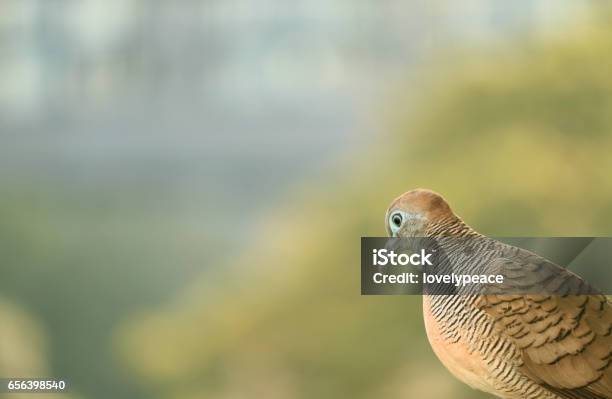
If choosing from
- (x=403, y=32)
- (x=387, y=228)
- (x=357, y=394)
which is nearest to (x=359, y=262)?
(x=387, y=228)

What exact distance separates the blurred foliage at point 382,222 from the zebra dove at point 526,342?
0.16m

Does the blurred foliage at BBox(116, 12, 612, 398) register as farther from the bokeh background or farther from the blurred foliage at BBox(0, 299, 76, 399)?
the blurred foliage at BBox(0, 299, 76, 399)

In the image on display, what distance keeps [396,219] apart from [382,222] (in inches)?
1.5

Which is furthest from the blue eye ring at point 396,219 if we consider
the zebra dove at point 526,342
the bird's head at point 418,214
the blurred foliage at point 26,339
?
the blurred foliage at point 26,339

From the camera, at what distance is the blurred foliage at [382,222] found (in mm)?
2021

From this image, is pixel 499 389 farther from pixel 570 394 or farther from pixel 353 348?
pixel 353 348

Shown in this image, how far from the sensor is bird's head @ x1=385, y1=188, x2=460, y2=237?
197 centimetres

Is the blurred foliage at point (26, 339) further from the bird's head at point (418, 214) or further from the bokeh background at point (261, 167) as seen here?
the bird's head at point (418, 214)

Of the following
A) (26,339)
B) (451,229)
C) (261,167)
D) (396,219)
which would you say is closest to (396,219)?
(396,219)

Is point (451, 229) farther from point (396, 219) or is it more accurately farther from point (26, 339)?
point (26, 339)

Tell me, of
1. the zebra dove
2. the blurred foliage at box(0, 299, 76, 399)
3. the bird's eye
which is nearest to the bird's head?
the bird's eye

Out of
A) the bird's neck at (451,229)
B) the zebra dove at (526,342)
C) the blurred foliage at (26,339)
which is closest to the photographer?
the zebra dove at (526,342)

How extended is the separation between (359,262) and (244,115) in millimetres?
428

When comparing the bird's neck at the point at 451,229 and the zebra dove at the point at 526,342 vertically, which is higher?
the bird's neck at the point at 451,229
